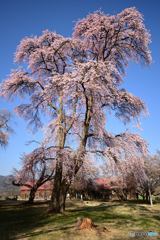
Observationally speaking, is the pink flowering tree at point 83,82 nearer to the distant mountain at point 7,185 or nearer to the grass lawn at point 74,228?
the grass lawn at point 74,228

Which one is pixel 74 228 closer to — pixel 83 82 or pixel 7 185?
pixel 83 82

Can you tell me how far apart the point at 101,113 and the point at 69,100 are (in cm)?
248

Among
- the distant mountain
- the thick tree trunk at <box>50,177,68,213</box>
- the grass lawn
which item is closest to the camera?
the grass lawn

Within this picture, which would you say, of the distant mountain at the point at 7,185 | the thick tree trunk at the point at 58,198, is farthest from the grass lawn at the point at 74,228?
the distant mountain at the point at 7,185

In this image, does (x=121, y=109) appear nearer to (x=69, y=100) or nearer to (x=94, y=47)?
(x=69, y=100)

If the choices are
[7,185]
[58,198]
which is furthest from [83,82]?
[7,185]

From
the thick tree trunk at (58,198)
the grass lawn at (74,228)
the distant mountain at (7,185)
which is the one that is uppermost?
the distant mountain at (7,185)

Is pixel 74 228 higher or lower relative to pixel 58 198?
lower

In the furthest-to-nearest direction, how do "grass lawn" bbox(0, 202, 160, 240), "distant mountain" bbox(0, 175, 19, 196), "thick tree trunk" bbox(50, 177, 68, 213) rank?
"distant mountain" bbox(0, 175, 19, 196)
"thick tree trunk" bbox(50, 177, 68, 213)
"grass lawn" bbox(0, 202, 160, 240)

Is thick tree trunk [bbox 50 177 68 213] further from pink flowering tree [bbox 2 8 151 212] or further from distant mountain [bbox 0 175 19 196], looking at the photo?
distant mountain [bbox 0 175 19 196]

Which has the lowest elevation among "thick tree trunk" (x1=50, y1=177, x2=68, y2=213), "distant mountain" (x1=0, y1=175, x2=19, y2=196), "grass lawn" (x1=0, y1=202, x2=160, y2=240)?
"grass lawn" (x1=0, y1=202, x2=160, y2=240)

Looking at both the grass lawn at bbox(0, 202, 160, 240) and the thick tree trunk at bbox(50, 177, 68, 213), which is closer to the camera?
the grass lawn at bbox(0, 202, 160, 240)

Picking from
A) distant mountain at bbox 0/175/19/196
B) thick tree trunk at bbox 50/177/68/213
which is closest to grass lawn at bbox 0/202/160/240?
thick tree trunk at bbox 50/177/68/213

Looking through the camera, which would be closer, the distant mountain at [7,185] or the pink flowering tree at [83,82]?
the pink flowering tree at [83,82]
